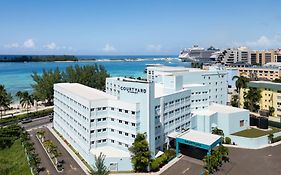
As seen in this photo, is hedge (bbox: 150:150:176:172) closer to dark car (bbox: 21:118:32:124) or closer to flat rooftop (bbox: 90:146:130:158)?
flat rooftop (bbox: 90:146:130:158)

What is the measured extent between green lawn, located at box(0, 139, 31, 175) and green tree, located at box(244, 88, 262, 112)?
55.5 meters

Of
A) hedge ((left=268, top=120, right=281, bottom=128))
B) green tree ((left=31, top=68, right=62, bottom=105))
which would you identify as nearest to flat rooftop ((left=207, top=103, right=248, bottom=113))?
hedge ((left=268, top=120, right=281, bottom=128))

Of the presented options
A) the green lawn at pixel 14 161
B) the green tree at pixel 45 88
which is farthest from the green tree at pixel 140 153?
the green tree at pixel 45 88

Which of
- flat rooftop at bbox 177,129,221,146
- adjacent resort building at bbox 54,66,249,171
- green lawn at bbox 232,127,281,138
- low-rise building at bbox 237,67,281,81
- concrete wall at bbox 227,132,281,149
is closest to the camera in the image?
adjacent resort building at bbox 54,66,249,171

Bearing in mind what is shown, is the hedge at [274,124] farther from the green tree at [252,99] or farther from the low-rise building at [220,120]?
the low-rise building at [220,120]

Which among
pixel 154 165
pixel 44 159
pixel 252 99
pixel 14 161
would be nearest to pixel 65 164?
pixel 44 159

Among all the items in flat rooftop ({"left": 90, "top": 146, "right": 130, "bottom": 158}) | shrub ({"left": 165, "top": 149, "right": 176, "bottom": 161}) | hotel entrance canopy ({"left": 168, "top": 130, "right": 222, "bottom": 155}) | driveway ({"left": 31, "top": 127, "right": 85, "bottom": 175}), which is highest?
hotel entrance canopy ({"left": 168, "top": 130, "right": 222, "bottom": 155})

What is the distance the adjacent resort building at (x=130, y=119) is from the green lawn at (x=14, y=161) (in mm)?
8693

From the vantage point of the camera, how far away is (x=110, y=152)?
1703 inches

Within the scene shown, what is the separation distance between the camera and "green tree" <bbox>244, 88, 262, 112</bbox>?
73312mm

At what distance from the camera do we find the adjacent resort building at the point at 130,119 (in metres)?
42.3

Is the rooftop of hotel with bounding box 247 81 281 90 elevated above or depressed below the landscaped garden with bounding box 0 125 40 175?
above

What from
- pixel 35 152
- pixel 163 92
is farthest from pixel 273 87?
pixel 35 152

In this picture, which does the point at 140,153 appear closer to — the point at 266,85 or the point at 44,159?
the point at 44,159
